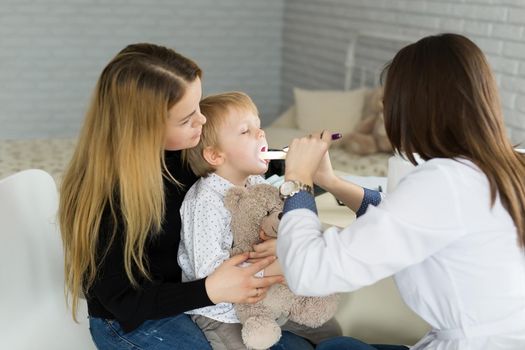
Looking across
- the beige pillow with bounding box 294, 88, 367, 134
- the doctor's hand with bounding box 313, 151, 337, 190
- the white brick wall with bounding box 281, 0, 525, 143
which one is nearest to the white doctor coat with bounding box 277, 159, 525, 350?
the doctor's hand with bounding box 313, 151, 337, 190

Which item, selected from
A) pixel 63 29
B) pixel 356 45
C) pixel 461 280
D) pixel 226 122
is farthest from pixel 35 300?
pixel 63 29

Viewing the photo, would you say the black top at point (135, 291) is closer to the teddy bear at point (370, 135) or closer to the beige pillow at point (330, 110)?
the teddy bear at point (370, 135)

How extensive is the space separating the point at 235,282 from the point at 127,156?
30cm

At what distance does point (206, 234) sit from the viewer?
1.37 metres

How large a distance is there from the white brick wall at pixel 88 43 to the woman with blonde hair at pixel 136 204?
390 centimetres

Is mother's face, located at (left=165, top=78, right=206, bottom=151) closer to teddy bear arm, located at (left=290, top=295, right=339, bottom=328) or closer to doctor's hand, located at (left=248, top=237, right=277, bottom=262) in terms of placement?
doctor's hand, located at (left=248, top=237, right=277, bottom=262)

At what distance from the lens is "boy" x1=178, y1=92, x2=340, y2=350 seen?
137 cm

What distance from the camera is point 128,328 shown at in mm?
1382

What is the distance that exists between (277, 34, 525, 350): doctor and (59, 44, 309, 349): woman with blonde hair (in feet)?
1.01

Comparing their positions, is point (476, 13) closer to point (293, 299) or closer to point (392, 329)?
point (392, 329)

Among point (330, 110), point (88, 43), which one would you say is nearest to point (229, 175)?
point (330, 110)

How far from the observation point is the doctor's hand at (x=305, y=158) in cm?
118

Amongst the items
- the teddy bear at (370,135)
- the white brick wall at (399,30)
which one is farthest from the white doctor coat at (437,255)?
the teddy bear at (370,135)

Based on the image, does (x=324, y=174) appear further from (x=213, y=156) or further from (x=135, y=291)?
(x=135, y=291)
